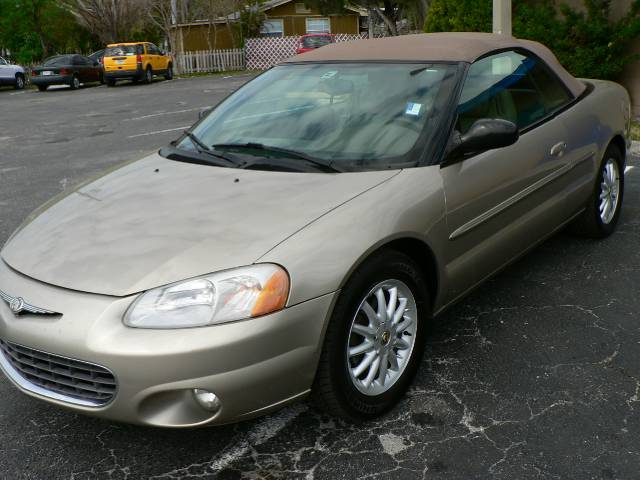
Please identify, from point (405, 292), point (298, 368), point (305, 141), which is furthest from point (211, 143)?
point (298, 368)

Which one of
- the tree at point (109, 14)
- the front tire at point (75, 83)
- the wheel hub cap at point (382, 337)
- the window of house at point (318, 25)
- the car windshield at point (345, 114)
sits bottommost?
the wheel hub cap at point (382, 337)

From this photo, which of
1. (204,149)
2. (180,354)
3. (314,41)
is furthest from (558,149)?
(314,41)

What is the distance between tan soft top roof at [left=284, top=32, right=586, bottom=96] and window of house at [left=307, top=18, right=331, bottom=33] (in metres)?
39.0

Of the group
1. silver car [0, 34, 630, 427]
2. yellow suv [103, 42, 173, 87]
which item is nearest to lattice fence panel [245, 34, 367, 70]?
yellow suv [103, 42, 173, 87]

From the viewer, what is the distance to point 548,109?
434 centimetres

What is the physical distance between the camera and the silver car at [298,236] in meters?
2.54

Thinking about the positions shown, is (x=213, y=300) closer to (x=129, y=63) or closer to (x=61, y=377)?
(x=61, y=377)

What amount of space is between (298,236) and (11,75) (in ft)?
89.0

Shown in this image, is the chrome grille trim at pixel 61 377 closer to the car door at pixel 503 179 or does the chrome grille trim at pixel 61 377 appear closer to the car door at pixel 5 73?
the car door at pixel 503 179

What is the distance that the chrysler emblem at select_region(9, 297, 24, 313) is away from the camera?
2723 millimetres

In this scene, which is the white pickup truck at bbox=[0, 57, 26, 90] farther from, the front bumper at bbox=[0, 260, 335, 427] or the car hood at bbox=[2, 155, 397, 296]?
the front bumper at bbox=[0, 260, 335, 427]

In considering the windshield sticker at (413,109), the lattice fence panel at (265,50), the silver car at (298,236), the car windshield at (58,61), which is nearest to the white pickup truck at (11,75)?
the car windshield at (58,61)

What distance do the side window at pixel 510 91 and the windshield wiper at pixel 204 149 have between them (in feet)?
3.69

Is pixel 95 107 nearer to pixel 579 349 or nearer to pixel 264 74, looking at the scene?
pixel 264 74
